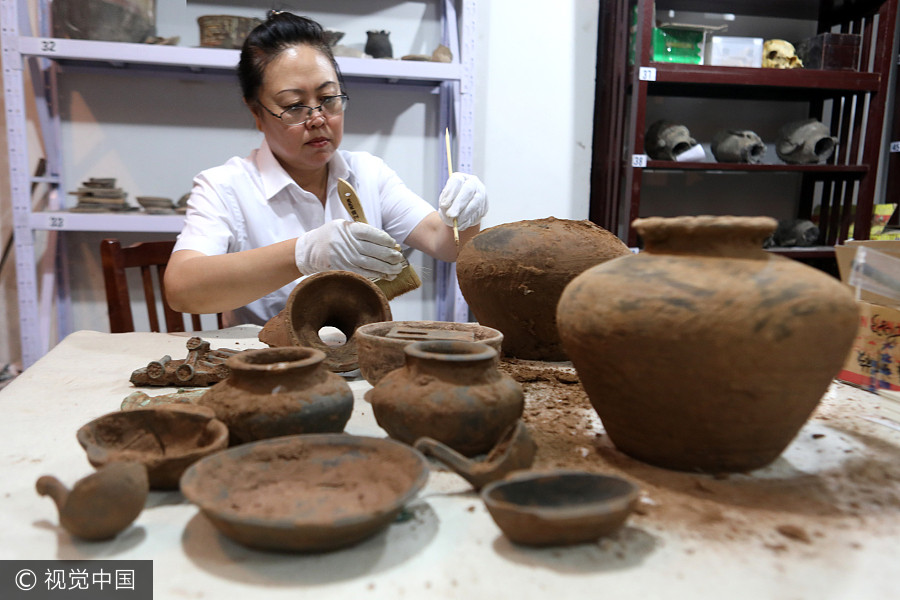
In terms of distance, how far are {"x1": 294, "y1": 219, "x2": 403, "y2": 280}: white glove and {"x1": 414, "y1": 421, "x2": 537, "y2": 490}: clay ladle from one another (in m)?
0.87

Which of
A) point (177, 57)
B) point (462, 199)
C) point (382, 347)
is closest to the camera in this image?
point (382, 347)

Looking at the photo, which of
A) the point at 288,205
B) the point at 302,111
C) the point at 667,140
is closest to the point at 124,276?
the point at 288,205

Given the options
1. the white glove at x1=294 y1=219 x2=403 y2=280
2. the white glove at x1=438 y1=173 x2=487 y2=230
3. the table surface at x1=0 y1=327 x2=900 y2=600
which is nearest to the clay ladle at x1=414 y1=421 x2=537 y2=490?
the table surface at x1=0 y1=327 x2=900 y2=600

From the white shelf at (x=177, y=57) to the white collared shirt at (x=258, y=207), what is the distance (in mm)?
490

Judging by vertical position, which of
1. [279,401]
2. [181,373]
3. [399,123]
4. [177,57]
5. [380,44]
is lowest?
[181,373]

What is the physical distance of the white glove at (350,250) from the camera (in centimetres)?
169

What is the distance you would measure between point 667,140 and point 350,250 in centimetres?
202

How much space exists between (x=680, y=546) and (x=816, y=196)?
3520 millimetres

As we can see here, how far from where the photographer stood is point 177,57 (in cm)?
252

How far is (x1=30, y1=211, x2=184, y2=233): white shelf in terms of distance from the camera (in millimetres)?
2564

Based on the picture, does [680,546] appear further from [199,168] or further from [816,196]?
[816,196]

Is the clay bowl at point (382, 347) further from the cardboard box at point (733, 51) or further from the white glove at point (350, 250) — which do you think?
the cardboard box at point (733, 51)

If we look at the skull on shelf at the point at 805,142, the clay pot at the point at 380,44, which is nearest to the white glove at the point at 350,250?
the clay pot at the point at 380,44

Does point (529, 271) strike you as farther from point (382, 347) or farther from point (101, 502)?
point (101, 502)
